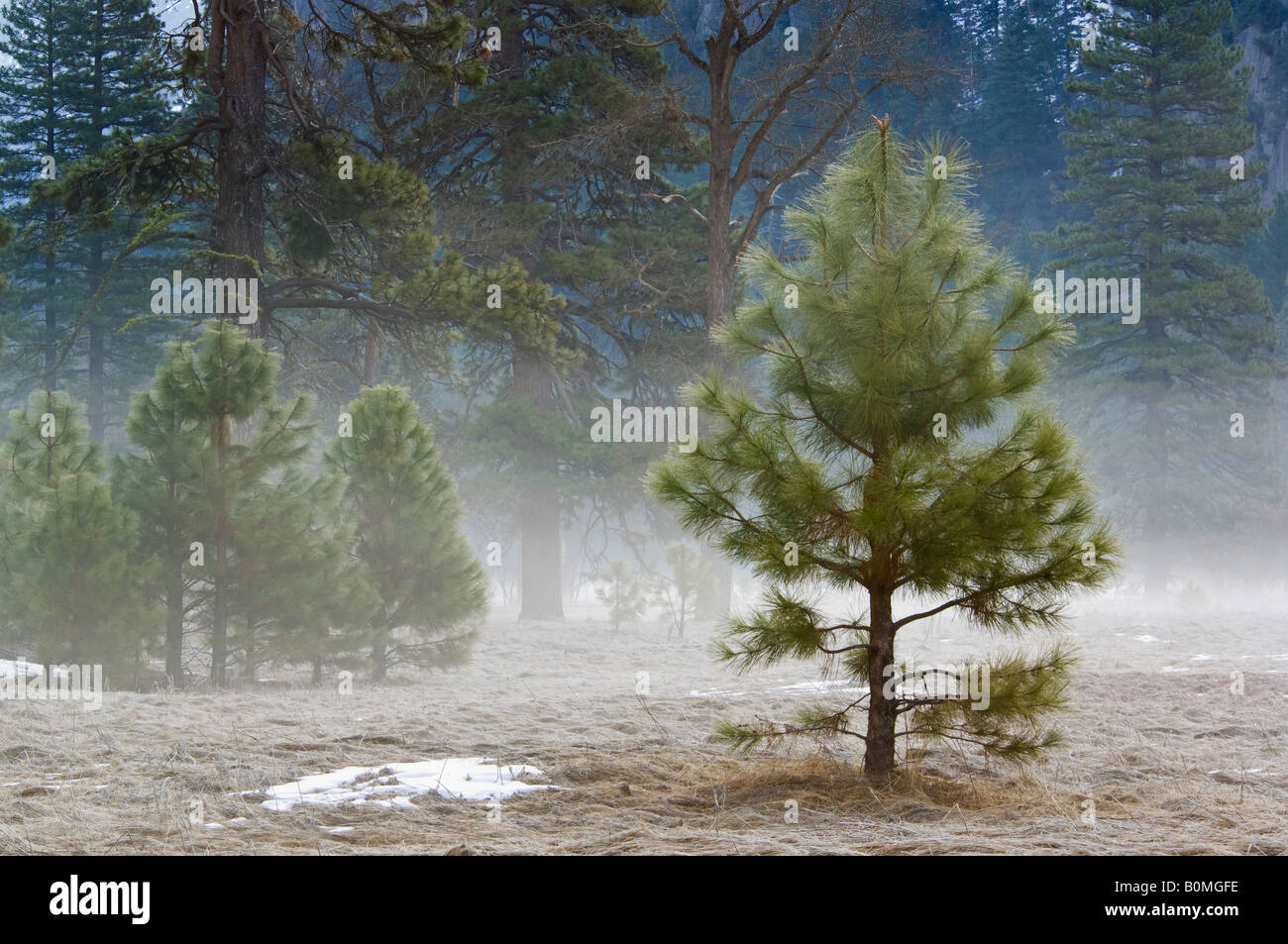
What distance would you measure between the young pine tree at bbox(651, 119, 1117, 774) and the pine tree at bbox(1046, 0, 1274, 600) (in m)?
21.2

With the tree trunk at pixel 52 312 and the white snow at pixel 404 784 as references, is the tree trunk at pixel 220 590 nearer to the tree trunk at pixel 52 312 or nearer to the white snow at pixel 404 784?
the white snow at pixel 404 784

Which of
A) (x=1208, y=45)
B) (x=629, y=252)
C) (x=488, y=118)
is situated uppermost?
(x=1208, y=45)

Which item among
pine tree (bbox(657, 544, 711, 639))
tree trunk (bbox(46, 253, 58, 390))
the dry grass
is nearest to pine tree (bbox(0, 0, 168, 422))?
tree trunk (bbox(46, 253, 58, 390))

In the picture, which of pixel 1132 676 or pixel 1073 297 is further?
pixel 1073 297

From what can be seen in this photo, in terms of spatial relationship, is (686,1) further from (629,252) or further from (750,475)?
(750,475)

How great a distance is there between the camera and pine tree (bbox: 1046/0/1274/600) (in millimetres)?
A: 26297

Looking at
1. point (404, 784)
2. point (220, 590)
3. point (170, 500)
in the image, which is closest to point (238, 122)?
point (170, 500)

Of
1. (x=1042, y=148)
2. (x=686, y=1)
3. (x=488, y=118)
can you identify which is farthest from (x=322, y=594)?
(x=1042, y=148)

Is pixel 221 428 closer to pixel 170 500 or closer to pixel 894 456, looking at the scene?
pixel 170 500

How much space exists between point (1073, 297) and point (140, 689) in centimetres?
2180

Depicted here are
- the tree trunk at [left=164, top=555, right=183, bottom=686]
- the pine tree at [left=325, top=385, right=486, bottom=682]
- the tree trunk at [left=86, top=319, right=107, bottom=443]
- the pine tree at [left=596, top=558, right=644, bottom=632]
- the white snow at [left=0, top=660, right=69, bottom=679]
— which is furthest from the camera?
the tree trunk at [left=86, top=319, right=107, bottom=443]

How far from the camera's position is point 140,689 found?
12156mm

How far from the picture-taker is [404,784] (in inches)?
253

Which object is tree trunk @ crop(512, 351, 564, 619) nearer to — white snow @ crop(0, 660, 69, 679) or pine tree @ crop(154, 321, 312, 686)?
pine tree @ crop(154, 321, 312, 686)
